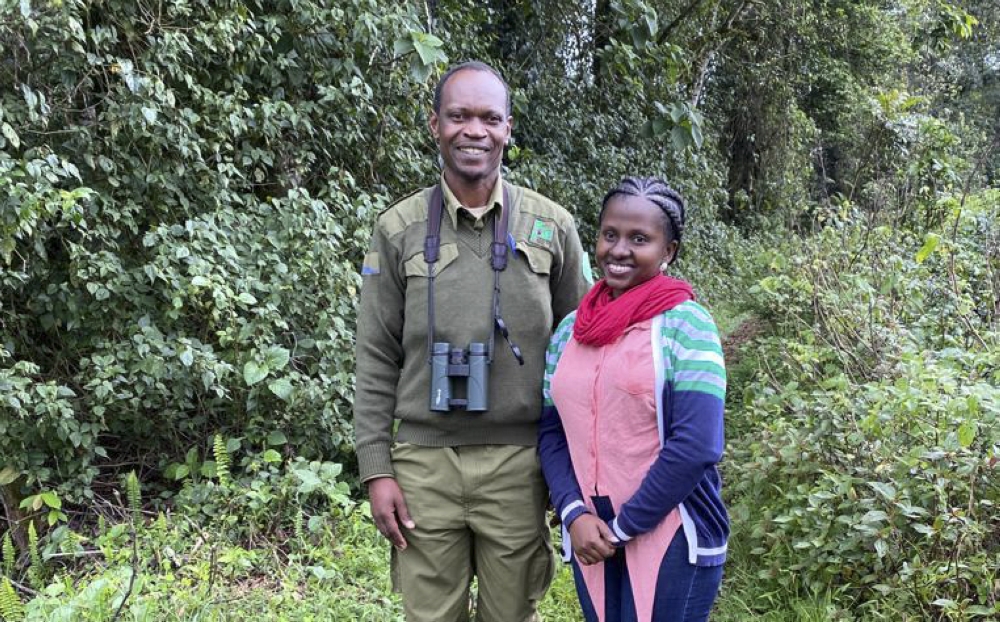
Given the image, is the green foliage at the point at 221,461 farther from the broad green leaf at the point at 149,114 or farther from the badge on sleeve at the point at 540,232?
the badge on sleeve at the point at 540,232

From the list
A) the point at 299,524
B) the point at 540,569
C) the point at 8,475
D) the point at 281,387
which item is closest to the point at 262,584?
the point at 299,524

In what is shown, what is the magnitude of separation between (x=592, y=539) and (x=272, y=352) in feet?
8.41

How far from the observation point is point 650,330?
6.10 feet

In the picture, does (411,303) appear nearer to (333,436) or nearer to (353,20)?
(333,436)

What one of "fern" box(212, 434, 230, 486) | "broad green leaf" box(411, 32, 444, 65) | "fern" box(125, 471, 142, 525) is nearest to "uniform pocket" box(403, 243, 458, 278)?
"broad green leaf" box(411, 32, 444, 65)

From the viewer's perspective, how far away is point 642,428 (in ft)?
6.06

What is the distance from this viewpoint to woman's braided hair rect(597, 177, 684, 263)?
194 cm

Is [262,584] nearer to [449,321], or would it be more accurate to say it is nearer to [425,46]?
[449,321]

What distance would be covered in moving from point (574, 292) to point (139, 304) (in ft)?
8.76

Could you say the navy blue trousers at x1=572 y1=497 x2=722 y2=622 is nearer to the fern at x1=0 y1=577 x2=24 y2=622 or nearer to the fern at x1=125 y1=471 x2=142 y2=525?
the fern at x1=0 y1=577 x2=24 y2=622

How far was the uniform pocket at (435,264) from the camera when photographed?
7.08 ft

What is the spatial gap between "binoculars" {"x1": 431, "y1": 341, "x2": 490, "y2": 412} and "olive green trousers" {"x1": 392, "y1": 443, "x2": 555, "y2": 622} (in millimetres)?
155

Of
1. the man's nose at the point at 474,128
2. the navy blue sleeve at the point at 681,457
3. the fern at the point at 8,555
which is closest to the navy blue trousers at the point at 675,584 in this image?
the navy blue sleeve at the point at 681,457

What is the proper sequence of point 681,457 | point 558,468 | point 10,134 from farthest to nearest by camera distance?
point 10,134 → point 558,468 → point 681,457
